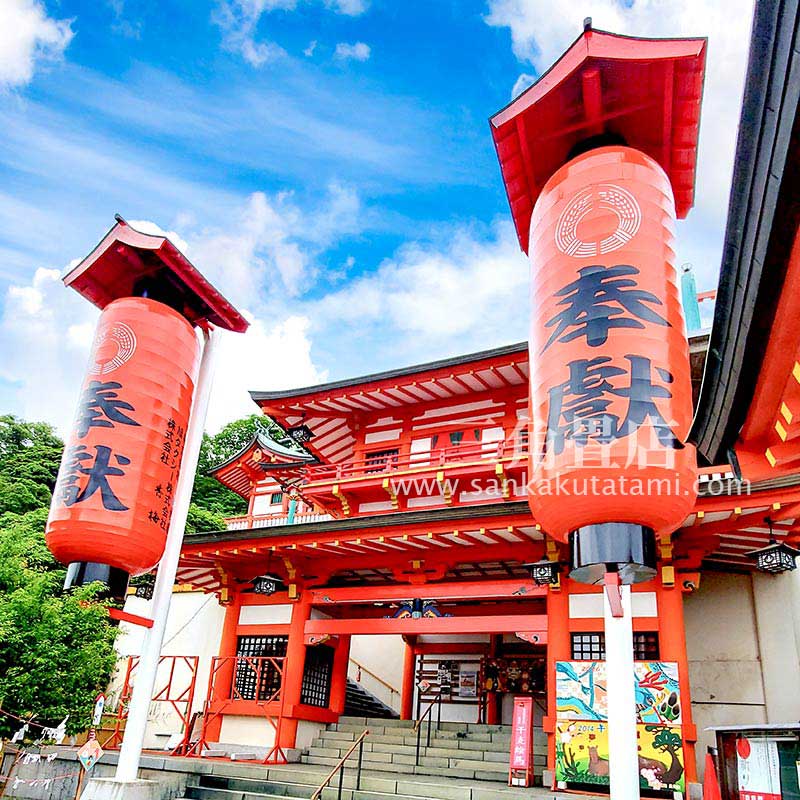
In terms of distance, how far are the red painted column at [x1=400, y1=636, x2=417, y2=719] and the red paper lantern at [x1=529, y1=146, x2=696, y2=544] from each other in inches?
466

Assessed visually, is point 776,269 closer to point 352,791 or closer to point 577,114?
point 577,114

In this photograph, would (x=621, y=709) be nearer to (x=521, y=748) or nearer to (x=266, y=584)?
(x=521, y=748)

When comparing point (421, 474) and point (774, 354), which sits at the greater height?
point (421, 474)

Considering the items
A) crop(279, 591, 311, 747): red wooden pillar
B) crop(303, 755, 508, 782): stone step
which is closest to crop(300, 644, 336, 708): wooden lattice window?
crop(279, 591, 311, 747): red wooden pillar

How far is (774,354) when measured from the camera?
4.21 metres

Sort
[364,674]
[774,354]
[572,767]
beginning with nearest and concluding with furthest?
1. [774,354]
2. [572,767]
3. [364,674]

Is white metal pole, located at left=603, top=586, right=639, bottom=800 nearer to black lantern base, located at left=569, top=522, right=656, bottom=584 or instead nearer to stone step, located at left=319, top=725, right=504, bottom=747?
black lantern base, located at left=569, top=522, right=656, bottom=584

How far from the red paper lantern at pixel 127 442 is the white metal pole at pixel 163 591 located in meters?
0.22

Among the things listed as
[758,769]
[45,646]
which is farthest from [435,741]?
[758,769]

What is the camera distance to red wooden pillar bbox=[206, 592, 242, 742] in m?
13.5

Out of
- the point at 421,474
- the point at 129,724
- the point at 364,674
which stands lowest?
the point at 129,724

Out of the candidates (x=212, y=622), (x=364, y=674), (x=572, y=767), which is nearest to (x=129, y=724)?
(x=572, y=767)

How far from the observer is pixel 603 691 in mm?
10094

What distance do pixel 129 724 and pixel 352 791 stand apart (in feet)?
10.9
